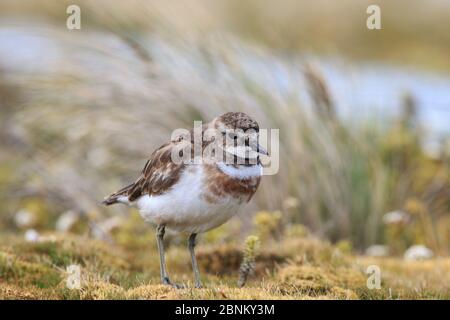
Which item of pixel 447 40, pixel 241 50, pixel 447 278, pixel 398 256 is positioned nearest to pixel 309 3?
pixel 447 40

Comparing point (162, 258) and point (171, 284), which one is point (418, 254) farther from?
point (171, 284)

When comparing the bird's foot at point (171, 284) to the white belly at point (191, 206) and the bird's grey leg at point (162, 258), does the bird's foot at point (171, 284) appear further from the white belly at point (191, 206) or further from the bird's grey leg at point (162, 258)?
the white belly at point (191, 206)

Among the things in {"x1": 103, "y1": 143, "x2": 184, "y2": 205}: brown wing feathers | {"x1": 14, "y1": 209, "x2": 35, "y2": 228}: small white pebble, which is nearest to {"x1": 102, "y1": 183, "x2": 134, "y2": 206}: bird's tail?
{"x1": 103, "y1": 143, "x2": 184, "y2": 205}: brown wing feathers

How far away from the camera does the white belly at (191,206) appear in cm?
671

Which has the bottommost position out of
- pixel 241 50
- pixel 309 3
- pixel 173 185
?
pixel 173 185

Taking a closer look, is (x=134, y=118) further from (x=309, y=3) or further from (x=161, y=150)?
(x=309, y=3)

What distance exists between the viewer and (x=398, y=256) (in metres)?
10.2

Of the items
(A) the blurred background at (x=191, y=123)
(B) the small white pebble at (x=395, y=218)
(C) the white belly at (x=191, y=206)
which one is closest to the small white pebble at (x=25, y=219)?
(A) the blurred background at (x=191, y=123)

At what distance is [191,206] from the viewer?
6.73m

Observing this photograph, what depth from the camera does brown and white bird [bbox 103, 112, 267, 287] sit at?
22.0ft

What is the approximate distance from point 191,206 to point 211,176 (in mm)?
303

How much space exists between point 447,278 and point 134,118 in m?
4.78

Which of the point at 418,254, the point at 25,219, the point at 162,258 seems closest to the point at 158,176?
the point at 162,258

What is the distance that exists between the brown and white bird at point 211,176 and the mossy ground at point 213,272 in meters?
0.61
